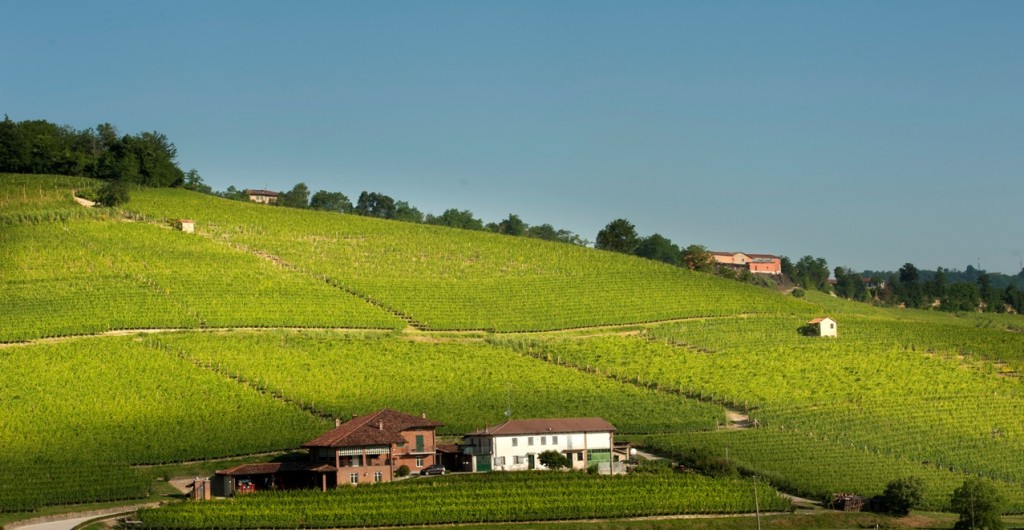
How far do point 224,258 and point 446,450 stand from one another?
4363 cm

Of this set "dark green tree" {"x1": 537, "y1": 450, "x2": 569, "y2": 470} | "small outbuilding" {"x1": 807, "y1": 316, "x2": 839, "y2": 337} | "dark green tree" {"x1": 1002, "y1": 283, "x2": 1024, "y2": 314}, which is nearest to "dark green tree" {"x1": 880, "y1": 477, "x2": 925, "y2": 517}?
"dark green tree" {"x1": 537, "y1": 450, "x2": 569, "y2": 470}

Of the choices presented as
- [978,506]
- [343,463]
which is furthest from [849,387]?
[343,463]

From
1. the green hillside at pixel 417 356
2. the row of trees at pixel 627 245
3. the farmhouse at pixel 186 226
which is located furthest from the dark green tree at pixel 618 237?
the farmhouse at pixel 186 226

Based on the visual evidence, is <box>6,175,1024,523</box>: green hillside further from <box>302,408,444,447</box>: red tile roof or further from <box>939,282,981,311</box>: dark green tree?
<box>939,282,981,311</box>: dark green tree

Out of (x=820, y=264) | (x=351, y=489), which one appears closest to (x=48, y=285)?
(x=351, y=489)

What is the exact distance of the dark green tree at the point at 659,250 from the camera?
7008 inches

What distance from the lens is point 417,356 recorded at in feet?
266

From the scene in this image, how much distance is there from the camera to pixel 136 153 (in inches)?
4926

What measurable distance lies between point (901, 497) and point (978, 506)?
3.15m

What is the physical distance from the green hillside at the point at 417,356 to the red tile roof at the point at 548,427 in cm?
387

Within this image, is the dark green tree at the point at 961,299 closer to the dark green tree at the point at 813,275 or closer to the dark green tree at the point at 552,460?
the dark green tree at the point at 813,275

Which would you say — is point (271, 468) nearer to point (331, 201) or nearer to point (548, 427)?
point (548, 427)

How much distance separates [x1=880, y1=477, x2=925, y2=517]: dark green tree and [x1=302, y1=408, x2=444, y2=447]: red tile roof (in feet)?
63.9

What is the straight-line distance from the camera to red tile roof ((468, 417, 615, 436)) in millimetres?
61625
